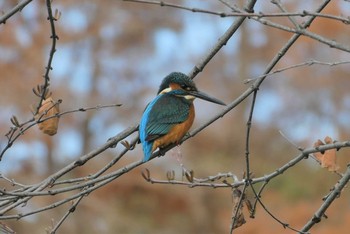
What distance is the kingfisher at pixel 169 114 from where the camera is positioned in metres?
2.84

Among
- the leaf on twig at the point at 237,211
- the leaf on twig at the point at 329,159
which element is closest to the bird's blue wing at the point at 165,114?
the leaf on twig at the point at 237,211

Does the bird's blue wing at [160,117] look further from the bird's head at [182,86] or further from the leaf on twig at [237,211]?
the leaf on twig at [237,211]

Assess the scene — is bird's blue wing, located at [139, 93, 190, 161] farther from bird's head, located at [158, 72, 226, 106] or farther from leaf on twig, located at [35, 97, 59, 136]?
leaf on twig, located at [35, 97, 59, 136]

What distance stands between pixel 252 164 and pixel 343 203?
100 inches

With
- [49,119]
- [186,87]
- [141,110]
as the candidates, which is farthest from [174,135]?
[141,110]

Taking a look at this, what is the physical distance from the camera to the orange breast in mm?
2902

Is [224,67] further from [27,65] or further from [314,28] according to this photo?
[27,65]

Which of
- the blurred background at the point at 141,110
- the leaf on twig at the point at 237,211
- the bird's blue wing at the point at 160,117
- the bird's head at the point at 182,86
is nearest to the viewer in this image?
the leaf on twig at the point at 237,211

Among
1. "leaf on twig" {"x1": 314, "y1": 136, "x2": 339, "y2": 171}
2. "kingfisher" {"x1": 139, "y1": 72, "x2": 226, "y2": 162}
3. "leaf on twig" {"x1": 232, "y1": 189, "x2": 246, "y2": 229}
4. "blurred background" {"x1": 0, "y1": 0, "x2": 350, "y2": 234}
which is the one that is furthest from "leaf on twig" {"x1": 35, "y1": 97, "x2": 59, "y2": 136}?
"blurred background" {"x1": 0, "y1": 0, "x2": 350, "y2": 234}

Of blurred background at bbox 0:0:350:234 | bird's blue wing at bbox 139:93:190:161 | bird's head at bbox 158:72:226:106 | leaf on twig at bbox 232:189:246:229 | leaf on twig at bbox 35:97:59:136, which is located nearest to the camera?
leaf on twig at bbox 232:189:246:229

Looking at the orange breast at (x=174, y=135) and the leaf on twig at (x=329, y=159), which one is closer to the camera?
the leaf on twig at (x=329, y=159)

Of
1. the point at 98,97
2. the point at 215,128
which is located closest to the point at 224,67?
the point at 215,128

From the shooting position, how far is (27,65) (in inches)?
410

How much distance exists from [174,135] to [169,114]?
0.09 meters
